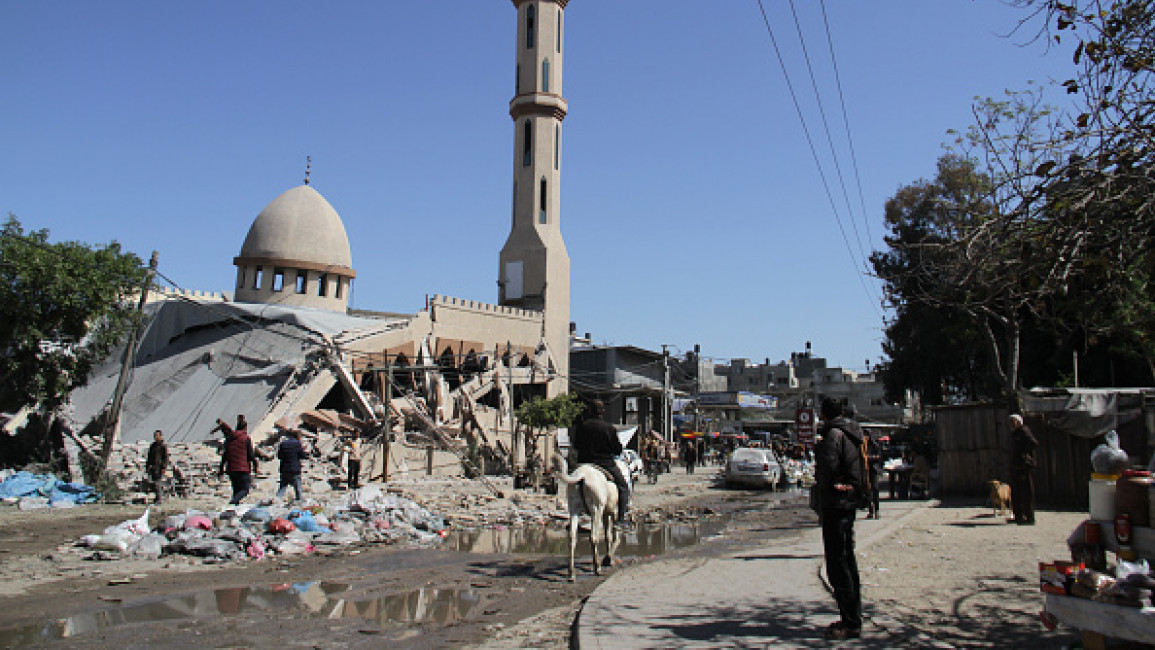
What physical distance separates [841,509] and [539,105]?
123 ft

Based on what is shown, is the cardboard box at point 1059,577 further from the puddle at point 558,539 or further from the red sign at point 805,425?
the red sign at point 805,425

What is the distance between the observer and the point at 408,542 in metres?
11.7

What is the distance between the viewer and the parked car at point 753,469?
25.0m

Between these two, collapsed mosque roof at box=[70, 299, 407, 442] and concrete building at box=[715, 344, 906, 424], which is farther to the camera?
concrete building at box=[715, 344, 906, 424]

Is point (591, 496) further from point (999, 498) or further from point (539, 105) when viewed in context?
point (539, 105)

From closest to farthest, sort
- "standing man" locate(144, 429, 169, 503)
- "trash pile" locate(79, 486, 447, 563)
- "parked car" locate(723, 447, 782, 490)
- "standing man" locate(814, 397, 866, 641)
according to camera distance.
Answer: "standing man" locate(814, 397, 866, 641)
"trash pile" locate(79, 486, 447, 563)
"standing man" locate(144, 429, 169, 503)
"parked car" locate(723, 447, 782, 490)

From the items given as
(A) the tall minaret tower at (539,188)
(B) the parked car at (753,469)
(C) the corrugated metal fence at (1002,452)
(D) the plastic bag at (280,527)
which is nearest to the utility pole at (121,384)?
(D) the plastic bag at (280,527)

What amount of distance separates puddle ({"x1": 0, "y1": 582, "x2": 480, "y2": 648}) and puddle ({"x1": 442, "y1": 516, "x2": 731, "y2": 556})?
11.6 ft

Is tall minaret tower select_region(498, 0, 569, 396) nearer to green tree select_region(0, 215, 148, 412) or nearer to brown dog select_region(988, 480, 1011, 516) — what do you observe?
green tree select_region(0, 215, 148, 412)

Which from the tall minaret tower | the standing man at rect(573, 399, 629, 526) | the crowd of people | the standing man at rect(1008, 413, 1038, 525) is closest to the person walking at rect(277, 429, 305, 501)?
the crowd of people

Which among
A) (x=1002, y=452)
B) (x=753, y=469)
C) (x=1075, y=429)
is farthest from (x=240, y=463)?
(x=753, y=469)

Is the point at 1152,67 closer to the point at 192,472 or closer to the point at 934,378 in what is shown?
the point at 192,472

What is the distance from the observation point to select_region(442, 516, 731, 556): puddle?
11.4 meters

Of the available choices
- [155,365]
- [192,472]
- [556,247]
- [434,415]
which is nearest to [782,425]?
[556,247]
